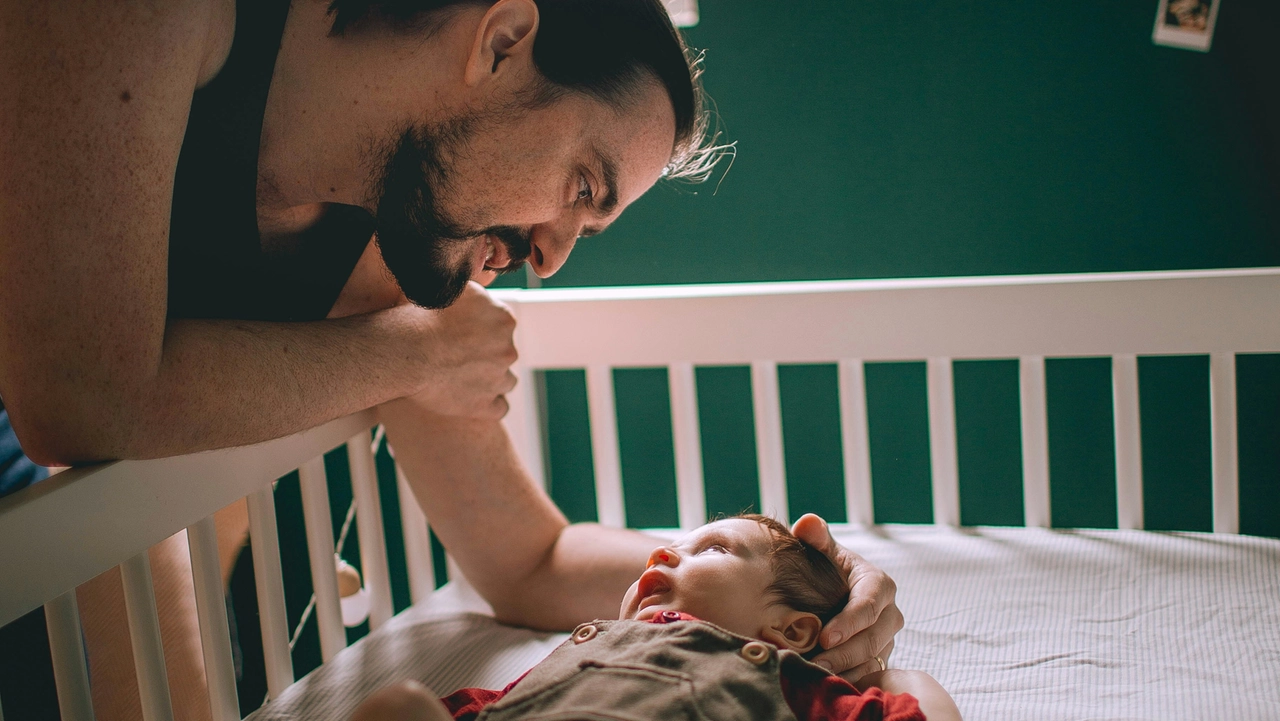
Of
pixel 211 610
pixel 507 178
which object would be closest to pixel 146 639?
pixel 211 610

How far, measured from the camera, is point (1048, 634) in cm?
112

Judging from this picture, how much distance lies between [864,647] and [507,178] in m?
0.57

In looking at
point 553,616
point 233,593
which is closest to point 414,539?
point 553,616

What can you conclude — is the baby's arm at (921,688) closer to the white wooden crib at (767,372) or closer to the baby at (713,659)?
the baby at (713,659)

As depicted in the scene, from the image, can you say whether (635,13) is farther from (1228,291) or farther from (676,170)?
(1228,291)


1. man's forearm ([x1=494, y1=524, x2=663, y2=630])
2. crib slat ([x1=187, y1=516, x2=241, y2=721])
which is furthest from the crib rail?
Result: crib slat ([x1=187, y1=516, x2=241, y2=721])

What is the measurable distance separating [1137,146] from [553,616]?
1.15m

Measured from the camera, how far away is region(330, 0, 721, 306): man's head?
37.3 inches

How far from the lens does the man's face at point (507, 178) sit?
98 cm

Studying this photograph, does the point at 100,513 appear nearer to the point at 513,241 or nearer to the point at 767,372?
the point at 513,241

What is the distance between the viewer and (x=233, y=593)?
5.20 ft

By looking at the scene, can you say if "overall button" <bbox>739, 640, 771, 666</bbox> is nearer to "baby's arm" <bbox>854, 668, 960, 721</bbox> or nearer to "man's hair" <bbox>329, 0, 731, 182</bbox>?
"baby's arm" <bbox>854, 668, 960, 721</bbox>

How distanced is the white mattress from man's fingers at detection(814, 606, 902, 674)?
0.15 meters

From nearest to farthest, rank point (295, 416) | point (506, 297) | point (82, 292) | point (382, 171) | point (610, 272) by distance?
1. point (82, 292)
2. point (295, 416)
3. point (382, 171)
4. point (506, 297)
5. point (610, 272)
